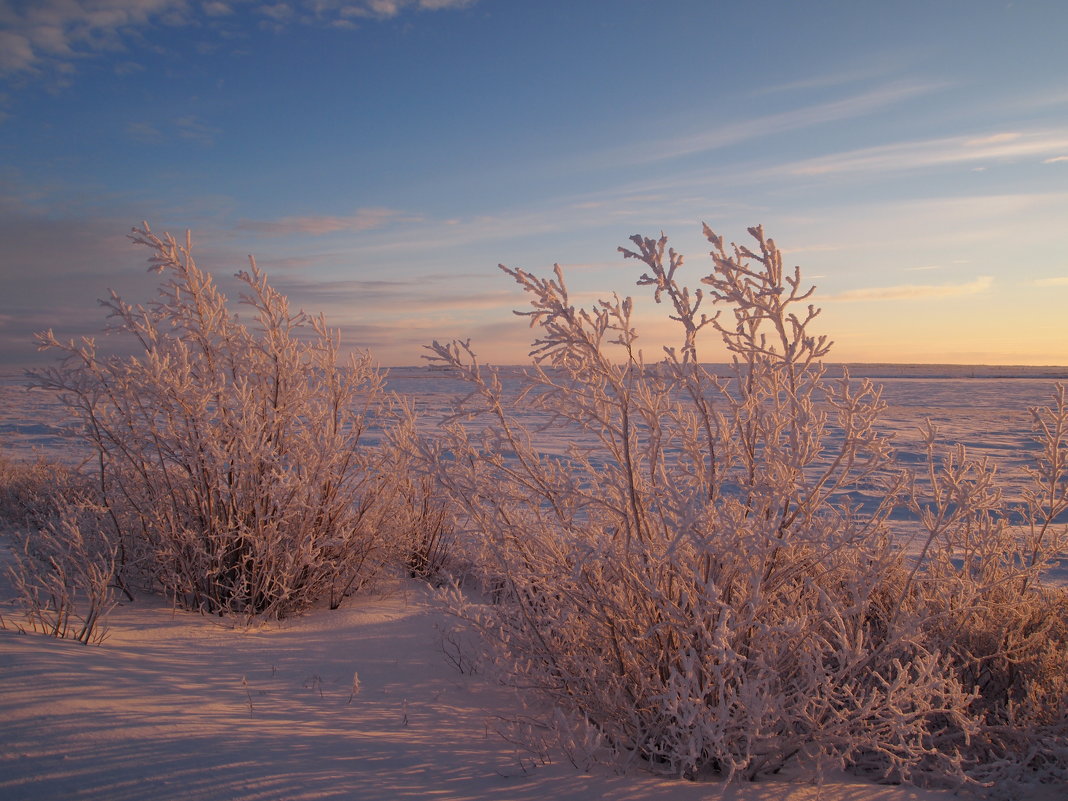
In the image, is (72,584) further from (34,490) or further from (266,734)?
(34,490)

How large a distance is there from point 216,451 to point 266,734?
2.10 meters

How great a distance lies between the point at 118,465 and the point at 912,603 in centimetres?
550

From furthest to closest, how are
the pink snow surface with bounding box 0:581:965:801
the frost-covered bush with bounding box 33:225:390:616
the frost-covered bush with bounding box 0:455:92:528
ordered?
1. the frost-covered bush with bounding box 0:455:92:528
2. the frost-covered bush with bounding box 33:225:390:616
3. the pink snow surface with bounding box 0:581:965:801

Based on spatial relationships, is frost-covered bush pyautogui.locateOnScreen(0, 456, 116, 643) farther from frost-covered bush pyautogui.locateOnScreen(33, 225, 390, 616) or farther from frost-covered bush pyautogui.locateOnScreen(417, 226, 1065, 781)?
frost-covered bush pyautogui.locateOnScreen(417, 226, 1065, 781)

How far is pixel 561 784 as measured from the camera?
104 inches

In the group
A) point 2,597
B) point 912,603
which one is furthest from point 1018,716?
point 2,597

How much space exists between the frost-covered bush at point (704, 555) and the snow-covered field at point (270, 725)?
27 centimetres

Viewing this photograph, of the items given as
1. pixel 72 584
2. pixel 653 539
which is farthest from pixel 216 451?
pixel 653 539

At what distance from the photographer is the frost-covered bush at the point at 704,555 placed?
244 cm

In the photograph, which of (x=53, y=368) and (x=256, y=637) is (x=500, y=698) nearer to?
(x=256, y=637)

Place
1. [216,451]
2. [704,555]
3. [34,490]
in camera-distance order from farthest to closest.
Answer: [34,490], [216,451], [704,555]

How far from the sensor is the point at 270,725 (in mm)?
2941

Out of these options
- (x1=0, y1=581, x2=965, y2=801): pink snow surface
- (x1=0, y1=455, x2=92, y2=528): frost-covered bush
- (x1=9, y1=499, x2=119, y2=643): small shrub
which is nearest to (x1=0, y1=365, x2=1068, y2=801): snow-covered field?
(x1=0, y1=581, x2=965, y2=801): pink snow surface

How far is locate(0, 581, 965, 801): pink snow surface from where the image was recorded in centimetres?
240
